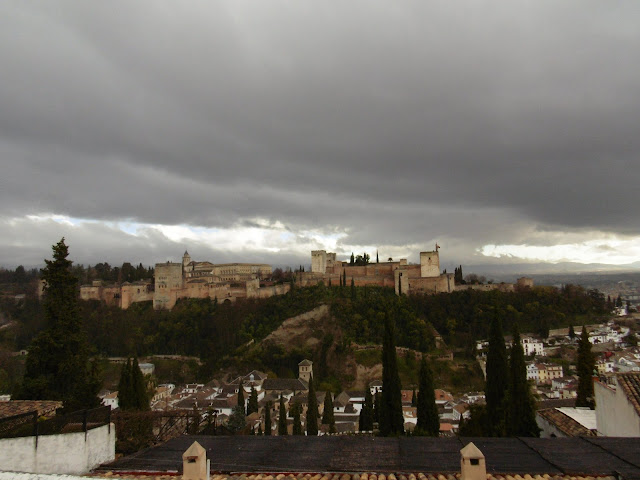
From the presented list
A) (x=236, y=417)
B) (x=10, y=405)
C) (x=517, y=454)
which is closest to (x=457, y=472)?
(x=517, y=454)

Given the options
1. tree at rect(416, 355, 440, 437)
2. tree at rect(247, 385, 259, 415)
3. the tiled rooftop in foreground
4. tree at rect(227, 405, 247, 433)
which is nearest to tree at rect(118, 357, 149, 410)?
tree at rect(416, 355, 440, 437)

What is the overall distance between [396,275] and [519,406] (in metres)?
49.1

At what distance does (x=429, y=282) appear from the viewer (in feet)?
214

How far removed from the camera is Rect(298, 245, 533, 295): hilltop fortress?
65.2 meters

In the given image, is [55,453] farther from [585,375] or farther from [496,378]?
[585,375]

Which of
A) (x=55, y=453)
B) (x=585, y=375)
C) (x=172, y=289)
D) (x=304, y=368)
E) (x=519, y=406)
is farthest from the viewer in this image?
(x=172, y=289)

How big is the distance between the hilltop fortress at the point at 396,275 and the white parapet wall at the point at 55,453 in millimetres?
58898

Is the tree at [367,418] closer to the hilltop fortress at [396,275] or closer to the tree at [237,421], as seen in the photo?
the tree at [237,421]

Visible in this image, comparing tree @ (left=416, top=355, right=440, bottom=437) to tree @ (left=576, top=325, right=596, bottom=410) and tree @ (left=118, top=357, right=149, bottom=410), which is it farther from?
tree @ (left=118, top=357, right=149, bottom=410)

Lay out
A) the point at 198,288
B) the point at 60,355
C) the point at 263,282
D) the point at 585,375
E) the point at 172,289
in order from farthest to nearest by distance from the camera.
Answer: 1. the point at 263,282
2. the point at 198,288
3. the point at 172,289
4. the point at 585,375
5. the point at 60,355

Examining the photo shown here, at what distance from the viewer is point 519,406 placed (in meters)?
17.6

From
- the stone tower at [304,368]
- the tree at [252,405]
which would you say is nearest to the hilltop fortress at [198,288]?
the stone tower at [304,368]

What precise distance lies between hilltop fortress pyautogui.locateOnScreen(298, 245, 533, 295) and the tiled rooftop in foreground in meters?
57.2

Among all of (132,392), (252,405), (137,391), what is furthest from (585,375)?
(252,405)
